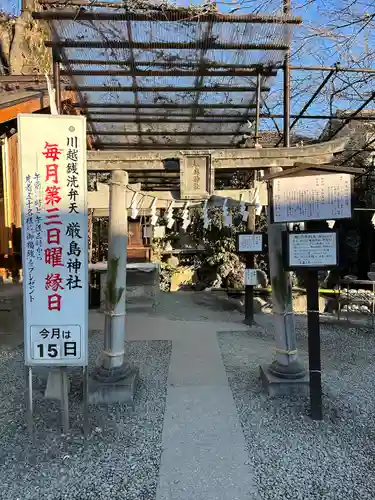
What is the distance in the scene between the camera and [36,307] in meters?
3.49

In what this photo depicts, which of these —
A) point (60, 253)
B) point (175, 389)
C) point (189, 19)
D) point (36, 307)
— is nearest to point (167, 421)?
point (175, 389)

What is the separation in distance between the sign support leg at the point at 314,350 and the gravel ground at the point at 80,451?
152 cm

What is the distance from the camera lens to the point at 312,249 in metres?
3.96

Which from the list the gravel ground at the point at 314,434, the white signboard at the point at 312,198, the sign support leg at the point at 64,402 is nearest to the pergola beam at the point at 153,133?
the white signboard at the point at 312,198

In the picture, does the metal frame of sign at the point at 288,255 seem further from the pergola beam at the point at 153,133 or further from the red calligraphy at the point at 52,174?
the pergola beam at the point at 153,133

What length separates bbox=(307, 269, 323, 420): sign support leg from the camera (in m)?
3.89

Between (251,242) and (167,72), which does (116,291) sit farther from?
(251,242)

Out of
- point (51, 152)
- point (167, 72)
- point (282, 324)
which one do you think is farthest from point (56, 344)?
point (167, 72)

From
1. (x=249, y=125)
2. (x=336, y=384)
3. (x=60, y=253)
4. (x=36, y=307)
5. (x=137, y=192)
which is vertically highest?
(x=249, y=125)

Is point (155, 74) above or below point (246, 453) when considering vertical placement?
above

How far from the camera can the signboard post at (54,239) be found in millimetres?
3453

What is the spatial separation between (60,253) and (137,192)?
1.75 meters

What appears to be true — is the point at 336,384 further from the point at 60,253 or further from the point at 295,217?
the point at 60,253

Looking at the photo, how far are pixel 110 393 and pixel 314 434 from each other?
6.90 feet
